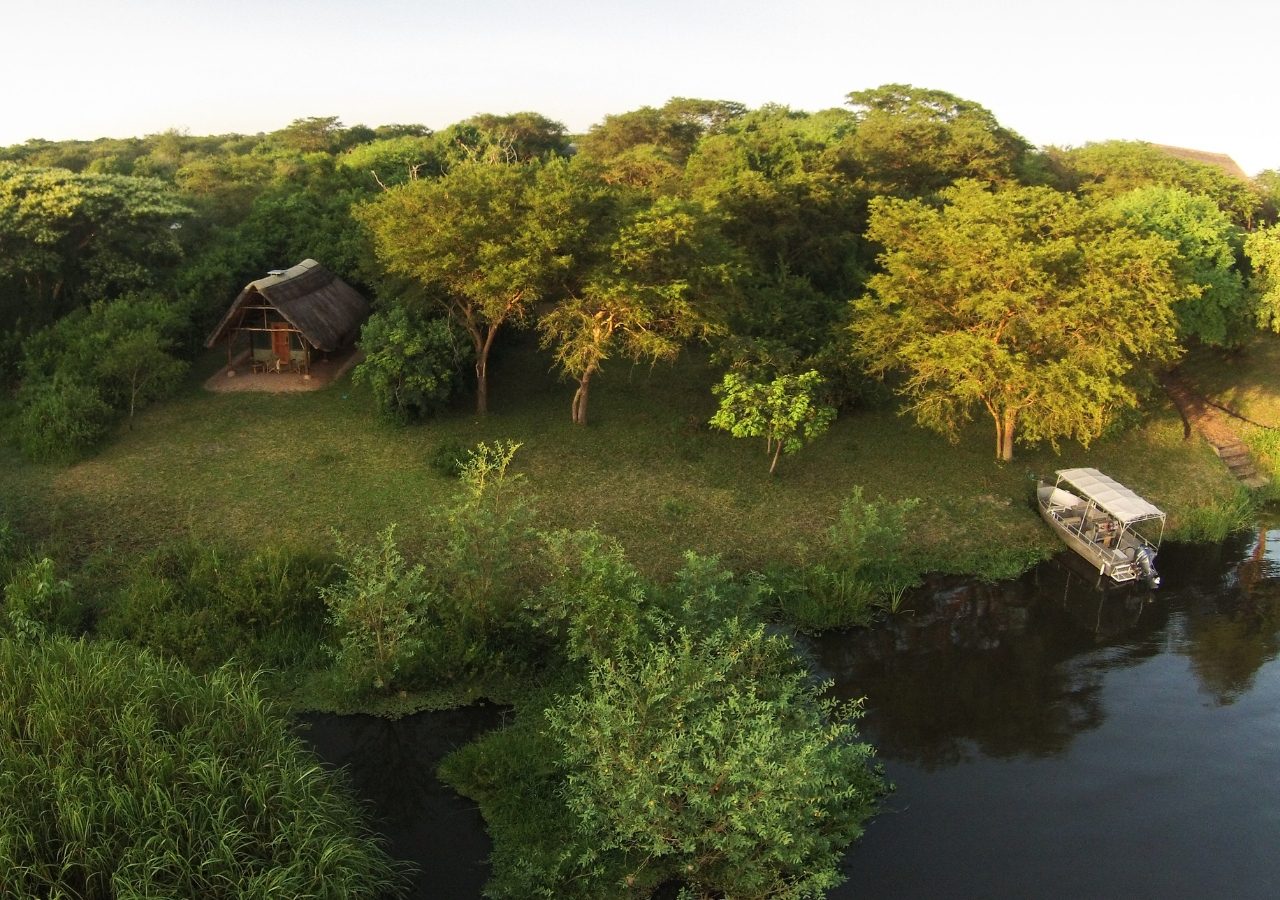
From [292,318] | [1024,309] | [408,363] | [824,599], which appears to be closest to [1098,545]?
[1024,309]

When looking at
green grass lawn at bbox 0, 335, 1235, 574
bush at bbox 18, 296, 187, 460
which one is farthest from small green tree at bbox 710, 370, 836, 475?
bush at bbox 18, 296, 187, 460

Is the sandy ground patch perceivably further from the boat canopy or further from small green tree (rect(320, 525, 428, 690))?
the boat canopy

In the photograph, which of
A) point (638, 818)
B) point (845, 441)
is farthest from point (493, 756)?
point (845, 441)

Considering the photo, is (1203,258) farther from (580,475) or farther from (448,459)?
(448,459)

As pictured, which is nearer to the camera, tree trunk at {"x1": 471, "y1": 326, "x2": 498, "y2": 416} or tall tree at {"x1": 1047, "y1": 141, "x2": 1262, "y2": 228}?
tree trunk at {"x1": 471, "y1": 326, "x2": 498, "y2": 416}

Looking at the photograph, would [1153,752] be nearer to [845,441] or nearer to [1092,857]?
[1092,857]

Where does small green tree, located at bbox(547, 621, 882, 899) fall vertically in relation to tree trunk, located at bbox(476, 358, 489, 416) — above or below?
below

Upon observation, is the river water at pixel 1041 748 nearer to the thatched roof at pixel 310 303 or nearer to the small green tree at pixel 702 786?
the small green tree at pixel 702 786
